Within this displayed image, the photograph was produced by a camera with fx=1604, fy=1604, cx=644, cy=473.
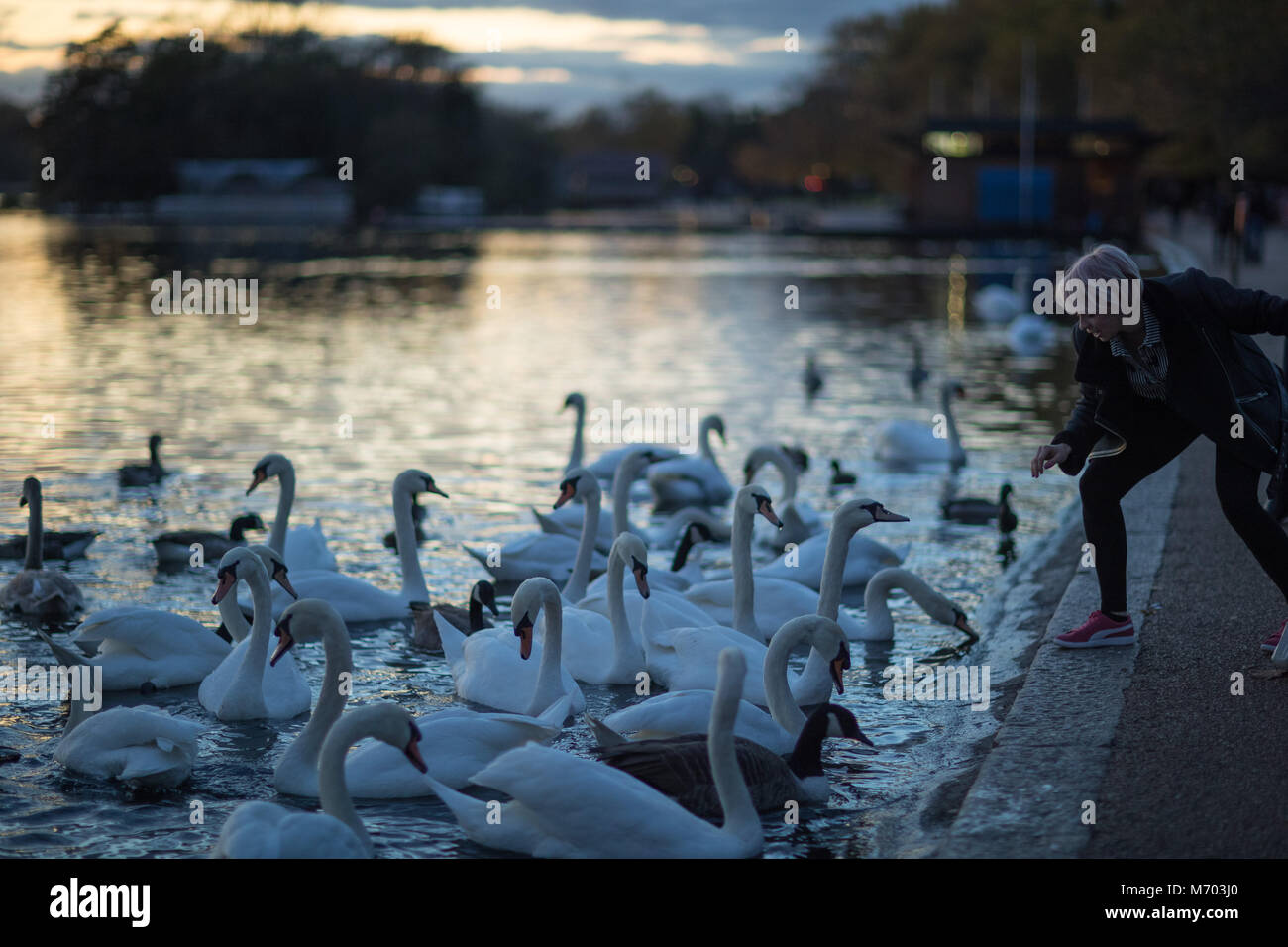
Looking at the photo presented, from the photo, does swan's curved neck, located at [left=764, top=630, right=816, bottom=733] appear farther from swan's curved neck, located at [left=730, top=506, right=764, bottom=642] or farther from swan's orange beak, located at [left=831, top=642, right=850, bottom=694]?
swan's curved neck, located at [left=730, top=506, right=764, bottom=642]

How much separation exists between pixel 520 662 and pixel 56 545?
3.91 m

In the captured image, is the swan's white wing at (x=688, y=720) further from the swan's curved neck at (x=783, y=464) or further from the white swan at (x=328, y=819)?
the swan's curved neck at (x=783, y=464)

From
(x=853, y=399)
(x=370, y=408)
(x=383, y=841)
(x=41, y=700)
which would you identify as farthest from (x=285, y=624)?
(x=853, y=399)

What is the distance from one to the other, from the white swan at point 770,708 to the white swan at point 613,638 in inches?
43.0

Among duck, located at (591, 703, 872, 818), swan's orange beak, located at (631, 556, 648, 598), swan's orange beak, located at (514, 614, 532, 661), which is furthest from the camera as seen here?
swan's orange beak, located at (631, 556, 648, 598)

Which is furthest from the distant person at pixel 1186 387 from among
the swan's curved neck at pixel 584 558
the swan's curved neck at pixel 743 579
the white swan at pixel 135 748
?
the white swan at pixel 135 748

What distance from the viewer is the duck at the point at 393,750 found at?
215 inches

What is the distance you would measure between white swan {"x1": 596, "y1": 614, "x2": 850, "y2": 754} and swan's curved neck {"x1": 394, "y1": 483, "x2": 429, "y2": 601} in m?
2.57

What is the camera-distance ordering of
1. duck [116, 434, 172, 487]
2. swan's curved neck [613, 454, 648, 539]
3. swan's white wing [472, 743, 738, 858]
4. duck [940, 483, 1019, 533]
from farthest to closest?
duck [116, 434, 172, 487]
duck [940, 483, 1019, 533]
swan's curved neck [613, 454, 648, 539]
swan's white wing [472, 743, 738, 858]

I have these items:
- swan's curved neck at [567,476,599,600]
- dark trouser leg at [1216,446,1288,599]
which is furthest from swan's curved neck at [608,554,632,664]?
dark trouser leg at [1216,446,1288,599]

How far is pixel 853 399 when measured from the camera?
17109 mm

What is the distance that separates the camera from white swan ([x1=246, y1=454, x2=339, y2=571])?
8.60 metres
